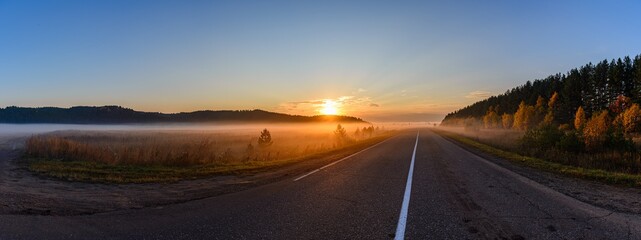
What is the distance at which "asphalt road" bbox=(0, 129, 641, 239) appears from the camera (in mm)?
5207

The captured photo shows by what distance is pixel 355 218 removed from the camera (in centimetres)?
610

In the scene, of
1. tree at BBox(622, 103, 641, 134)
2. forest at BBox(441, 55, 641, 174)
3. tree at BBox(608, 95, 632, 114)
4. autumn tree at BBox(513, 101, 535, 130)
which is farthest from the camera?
autumn tree at BBox(513, 101, 535, 130)

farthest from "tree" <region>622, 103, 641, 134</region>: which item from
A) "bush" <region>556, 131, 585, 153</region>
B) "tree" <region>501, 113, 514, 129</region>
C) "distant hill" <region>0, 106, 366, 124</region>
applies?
"distant hill" <region>0, 106, 366, 124</region>

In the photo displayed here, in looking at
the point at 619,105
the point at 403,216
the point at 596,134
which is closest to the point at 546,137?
the point at 596,134

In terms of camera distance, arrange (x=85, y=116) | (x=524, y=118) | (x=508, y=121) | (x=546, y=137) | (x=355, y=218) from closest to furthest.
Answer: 1. (x=355, y=218)
2. (x=546, y=137)
3. (x=524, y=118)
4. (x=508, y=121)
5. (x=85, y=116)

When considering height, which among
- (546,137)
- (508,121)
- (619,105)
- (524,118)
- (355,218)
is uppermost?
(619,105)

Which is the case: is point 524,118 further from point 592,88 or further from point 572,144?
point 572,144

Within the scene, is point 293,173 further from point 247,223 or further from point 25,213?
point 25,213

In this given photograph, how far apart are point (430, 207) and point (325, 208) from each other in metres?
2.15

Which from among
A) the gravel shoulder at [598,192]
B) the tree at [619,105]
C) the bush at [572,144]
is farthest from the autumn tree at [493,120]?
the gravel shoulder at [598,192]

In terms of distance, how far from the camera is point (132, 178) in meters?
10.9

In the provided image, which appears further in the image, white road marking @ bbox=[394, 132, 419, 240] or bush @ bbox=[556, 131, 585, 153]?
bush @ bbox=[556, 131, 585, 153]

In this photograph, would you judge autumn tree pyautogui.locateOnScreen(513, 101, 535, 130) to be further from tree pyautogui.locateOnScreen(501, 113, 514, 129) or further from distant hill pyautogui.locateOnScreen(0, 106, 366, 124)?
distant hill pyautogui.locateOnScreen(0, 106, 366, 124)

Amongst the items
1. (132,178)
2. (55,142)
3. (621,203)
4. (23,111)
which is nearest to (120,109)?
(23,111)
